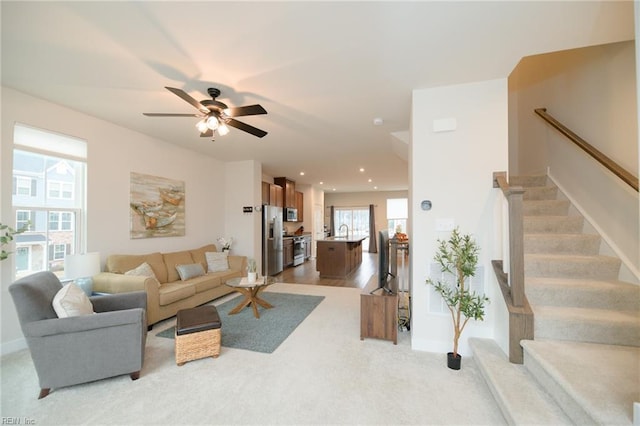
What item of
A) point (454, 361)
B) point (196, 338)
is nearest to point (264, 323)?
point (196, 338)

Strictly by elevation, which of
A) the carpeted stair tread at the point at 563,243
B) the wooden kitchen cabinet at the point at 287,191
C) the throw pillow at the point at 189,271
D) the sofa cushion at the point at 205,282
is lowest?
the sofa cushion at the point at 205,282

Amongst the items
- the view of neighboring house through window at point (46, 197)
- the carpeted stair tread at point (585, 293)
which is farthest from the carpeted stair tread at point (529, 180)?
the view of neighboring house through window at point (46, 197)

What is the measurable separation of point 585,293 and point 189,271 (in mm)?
4914

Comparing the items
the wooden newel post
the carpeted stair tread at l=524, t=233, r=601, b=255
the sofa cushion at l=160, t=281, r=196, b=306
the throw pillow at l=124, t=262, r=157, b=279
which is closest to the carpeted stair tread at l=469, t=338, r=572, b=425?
the wooden newel post

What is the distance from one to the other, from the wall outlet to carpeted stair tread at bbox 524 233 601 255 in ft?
3.14

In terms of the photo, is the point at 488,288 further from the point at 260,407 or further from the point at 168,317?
the point at 168,317

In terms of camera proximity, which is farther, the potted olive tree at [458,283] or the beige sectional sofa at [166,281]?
the beige sectional sofa at [166,281]

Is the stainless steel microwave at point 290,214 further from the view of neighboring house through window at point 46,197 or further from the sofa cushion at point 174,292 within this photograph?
the view of neighboring house through window at point 46,197

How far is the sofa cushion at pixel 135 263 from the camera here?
3.46 metres

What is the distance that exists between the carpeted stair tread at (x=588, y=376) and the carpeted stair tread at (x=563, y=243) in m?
1.06

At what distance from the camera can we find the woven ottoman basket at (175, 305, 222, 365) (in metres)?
2.44

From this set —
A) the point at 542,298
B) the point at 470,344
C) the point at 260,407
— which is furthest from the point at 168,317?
the point at 542,298

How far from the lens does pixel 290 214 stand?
322 inches

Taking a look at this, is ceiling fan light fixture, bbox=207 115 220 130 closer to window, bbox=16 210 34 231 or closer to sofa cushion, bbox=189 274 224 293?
window, bbox=16 210 34 231
